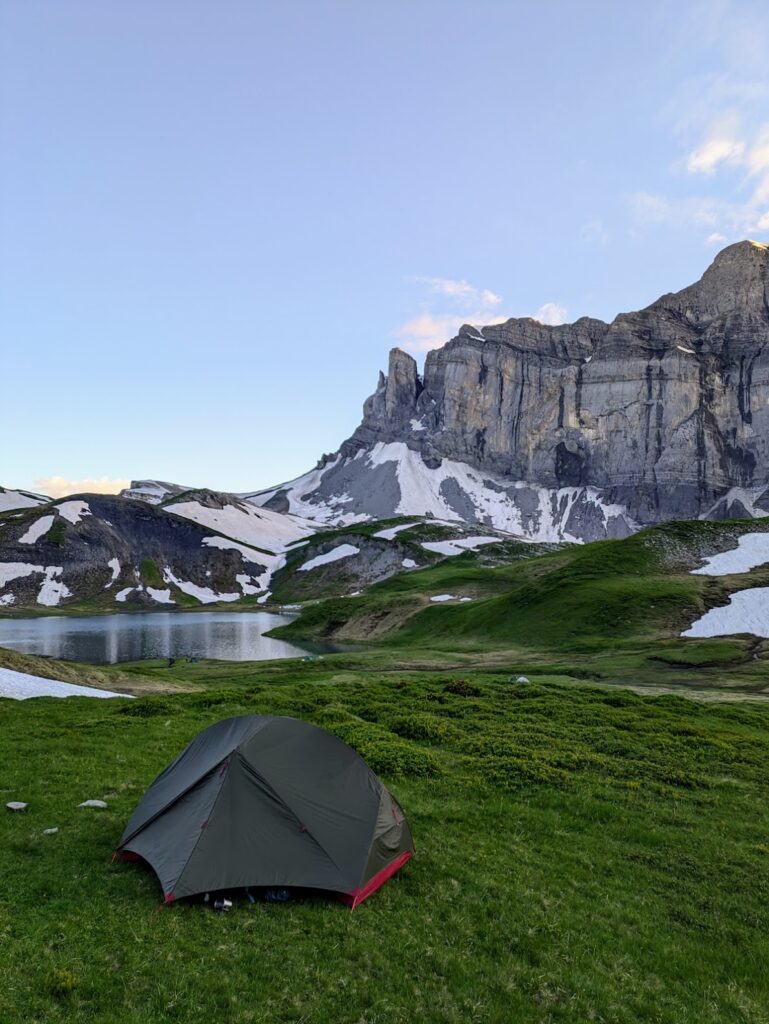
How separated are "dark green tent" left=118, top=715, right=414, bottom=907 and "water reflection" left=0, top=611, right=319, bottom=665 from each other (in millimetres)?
78825

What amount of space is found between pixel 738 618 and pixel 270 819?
248ft

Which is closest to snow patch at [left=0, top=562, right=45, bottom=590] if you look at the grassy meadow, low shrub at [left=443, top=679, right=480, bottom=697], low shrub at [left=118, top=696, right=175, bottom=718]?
the grassy meadow

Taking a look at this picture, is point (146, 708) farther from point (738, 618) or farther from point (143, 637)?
point (143, 637)

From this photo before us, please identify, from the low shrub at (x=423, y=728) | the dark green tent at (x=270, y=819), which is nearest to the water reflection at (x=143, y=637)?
the low shrub at (x=423, y=728)

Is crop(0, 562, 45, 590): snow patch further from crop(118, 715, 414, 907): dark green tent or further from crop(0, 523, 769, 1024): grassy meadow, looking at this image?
crop(118, 715, 414, 907): dark green tent

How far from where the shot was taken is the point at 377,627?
116875 millimetres

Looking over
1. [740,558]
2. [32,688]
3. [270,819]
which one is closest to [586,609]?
[740,558]

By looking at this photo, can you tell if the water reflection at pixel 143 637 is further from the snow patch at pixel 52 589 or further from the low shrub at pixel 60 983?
the low shrub at pixel 60 983

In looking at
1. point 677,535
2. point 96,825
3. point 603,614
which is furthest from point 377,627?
point 96,825

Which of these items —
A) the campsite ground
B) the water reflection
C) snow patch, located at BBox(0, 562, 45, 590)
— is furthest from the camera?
snow patch, located at BBox(0, 562, 45, 590)

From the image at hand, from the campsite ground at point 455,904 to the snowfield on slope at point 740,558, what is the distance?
76.4 meters

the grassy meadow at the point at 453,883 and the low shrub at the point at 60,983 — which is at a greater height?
the low shrub at the point at 60,983

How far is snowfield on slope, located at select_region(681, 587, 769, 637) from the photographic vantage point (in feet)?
233

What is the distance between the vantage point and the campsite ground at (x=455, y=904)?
32.8 ft
